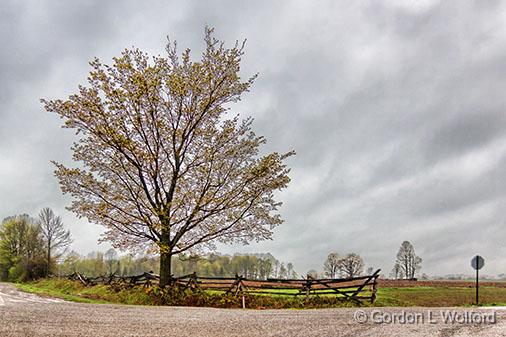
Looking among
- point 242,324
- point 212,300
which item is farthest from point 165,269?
point 242,324

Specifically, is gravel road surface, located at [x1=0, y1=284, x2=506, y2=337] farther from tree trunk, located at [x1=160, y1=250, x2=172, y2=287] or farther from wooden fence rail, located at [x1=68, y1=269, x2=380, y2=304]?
tree trunk, located at [x1=160, y1=250, x2=172, y2=287]

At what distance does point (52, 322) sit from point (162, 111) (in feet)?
45.7

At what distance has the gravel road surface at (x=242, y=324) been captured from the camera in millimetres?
9945

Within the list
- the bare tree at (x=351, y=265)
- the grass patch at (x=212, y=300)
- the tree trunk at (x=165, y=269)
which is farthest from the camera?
the bare tree at (x=351, y=265)

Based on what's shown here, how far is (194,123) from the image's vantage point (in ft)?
76.8

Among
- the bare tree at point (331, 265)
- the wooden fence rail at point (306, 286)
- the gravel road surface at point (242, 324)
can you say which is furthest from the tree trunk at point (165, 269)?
the bare tree at point (331, 265)

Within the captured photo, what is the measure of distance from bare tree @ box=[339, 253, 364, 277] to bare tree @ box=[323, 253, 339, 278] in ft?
3.27

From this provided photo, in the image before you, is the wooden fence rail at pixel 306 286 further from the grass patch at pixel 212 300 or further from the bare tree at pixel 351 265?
the bare tree at pixel 351 265

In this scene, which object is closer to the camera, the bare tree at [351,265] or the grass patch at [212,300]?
the grass patch at [212,300]

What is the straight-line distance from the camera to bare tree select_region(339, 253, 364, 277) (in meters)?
81.2

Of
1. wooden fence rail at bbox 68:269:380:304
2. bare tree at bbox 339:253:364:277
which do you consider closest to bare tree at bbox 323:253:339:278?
bare tree at bbox 339:253:364:277

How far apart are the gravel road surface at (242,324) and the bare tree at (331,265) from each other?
7070 centimetres

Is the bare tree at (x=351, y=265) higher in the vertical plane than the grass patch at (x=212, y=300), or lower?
lower

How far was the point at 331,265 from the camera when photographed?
Result: 83125mm
